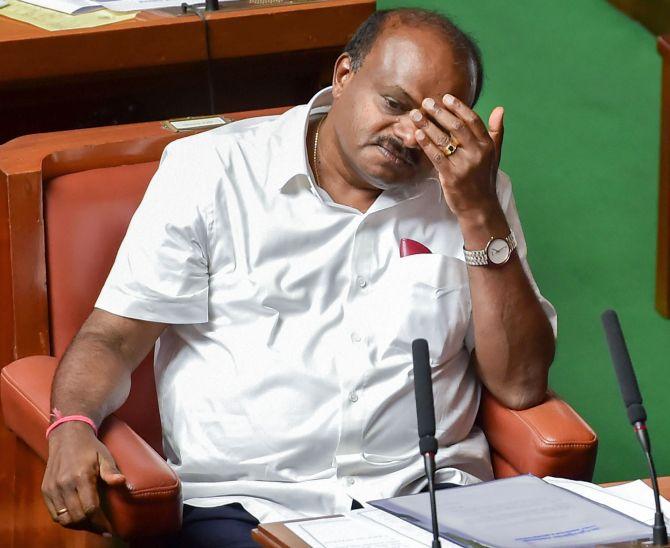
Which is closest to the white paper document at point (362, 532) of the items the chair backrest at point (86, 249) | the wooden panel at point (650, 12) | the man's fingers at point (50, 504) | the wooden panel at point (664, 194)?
the man's fingers at point (50, 504)

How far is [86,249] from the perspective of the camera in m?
1.94

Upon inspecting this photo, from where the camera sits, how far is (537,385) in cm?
178

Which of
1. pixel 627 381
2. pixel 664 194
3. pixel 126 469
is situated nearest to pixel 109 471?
pixel 126 469

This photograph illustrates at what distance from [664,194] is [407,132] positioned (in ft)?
5.84

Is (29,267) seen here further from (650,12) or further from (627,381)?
(650,12)

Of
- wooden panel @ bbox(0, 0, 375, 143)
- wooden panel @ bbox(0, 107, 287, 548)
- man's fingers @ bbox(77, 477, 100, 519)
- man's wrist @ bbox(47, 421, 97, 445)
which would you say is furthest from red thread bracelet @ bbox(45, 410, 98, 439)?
wooden panel @ bbox(0, 0, 375, 143)

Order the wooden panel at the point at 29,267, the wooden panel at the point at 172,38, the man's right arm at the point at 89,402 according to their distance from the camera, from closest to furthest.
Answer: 1. the man's right arm at the point at 89,402
2. the wooden panel at the point at 29,267
3. the wooden panel at the point at 172,38

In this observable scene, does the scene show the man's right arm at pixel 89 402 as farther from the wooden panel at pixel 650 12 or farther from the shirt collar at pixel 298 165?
the wooden panel at pixel 650 12

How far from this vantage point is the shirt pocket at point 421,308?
1.76 m

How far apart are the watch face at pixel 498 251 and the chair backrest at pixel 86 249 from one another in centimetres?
59

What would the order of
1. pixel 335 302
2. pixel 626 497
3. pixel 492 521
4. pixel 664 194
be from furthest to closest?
pixel 664 194 < pixel 335 302 < pixel 626 497 < pixel 492 521

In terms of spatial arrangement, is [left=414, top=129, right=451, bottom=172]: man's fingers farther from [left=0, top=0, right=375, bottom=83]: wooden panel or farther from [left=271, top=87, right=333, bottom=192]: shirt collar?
[left=0, top=0, right=375, bottom=83]: wooden panel

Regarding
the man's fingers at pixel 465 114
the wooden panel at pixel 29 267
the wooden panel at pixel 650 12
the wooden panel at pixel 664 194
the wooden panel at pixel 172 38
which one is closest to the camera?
the man's fingers at pixel 465 114

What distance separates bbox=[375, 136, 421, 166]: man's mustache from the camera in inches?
68.2
